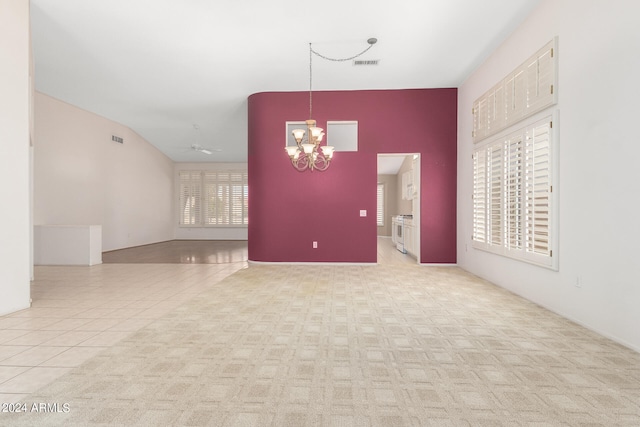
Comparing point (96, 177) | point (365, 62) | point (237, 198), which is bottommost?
point (237, 198)

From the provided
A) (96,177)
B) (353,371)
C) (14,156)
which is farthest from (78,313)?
(96,177)

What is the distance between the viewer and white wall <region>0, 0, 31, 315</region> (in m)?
3.31

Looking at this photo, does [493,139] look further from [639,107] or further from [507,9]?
[639,107]

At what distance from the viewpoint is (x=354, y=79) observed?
5.93 metres

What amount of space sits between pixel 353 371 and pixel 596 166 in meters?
2.87

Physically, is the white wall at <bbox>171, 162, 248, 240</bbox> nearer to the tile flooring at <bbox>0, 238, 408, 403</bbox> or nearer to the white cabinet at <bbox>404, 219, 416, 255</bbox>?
the tile flooring at <bbox>0, 238, 408, 403</bbox>

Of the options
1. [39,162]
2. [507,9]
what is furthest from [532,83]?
[39,162]

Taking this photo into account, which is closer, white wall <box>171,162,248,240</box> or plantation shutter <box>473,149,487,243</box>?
plantation shutter <box>473,149,487,243</box>

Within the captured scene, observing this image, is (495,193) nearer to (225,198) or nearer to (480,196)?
(480,196)

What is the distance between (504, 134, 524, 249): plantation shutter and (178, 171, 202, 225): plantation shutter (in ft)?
35.6

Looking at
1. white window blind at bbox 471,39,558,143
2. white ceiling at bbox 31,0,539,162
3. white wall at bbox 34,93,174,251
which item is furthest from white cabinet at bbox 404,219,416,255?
white wall at bbox 34,93,174,251

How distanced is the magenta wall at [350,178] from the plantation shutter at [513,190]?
192 cm

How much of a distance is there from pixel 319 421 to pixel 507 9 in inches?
190

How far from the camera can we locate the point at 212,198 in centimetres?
1245
